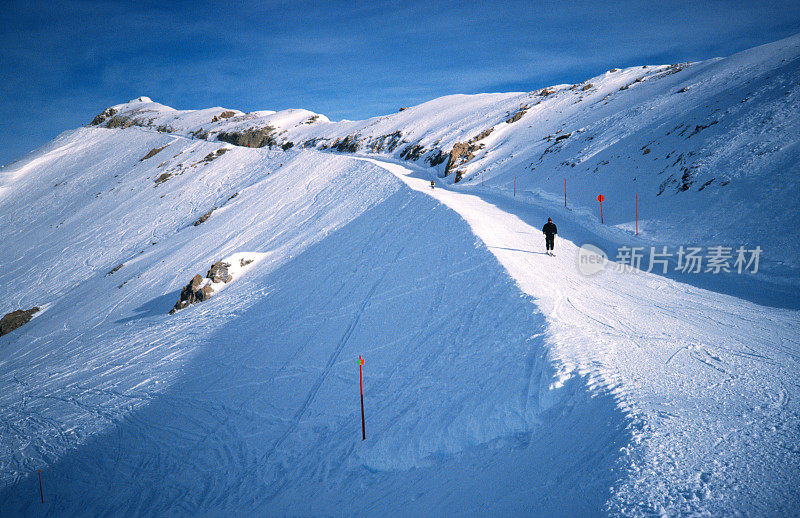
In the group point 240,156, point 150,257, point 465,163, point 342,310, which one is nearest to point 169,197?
point 240,156

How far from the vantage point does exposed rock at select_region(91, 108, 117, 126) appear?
102m

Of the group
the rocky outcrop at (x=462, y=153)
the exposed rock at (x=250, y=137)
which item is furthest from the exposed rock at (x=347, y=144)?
the rocky outcrop at (x=462, y=153)

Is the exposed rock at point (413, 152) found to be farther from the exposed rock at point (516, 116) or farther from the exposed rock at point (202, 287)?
the exposed rock at point (202, 287)

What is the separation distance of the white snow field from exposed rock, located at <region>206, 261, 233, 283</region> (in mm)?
437

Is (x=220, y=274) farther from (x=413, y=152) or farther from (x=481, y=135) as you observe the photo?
(x=413, y=152)

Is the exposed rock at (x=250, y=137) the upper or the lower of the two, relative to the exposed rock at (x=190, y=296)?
upper

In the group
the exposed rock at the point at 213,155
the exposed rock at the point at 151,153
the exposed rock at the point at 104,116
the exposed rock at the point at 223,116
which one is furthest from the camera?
the exposed rock at the point at 104,116

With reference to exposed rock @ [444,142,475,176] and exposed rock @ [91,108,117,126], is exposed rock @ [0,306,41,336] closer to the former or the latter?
exposed rock @ [444,142,475,176]

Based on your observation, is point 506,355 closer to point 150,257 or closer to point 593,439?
point 593,439

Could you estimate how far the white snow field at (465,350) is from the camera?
519 cm

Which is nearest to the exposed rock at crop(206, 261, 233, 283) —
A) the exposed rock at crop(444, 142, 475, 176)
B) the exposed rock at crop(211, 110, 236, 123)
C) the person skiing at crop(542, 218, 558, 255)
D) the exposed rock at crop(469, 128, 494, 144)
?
the person skiing at crop(542, 218, 558, 255)

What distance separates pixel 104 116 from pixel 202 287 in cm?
11927

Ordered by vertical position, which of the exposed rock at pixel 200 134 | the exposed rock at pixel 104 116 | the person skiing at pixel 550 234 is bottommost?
the person skiing at pixel 550 234

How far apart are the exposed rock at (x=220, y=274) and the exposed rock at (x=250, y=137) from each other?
59929 mm
